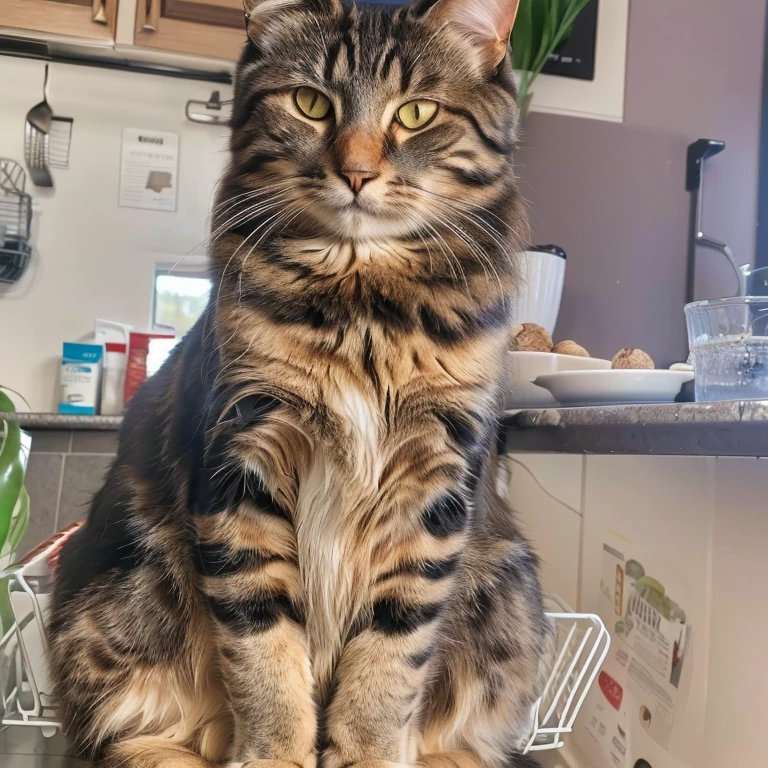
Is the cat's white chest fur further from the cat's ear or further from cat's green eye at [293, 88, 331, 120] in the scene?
the cat's ear

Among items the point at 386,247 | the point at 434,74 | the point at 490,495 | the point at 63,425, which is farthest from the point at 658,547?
the point at 63,425

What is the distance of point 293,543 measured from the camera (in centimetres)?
68

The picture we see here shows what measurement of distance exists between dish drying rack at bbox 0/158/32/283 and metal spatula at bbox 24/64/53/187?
0.06 m

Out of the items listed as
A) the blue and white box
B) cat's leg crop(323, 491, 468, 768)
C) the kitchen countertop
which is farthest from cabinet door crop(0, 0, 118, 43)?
cat's leg crop(323, 491, 468, 768)

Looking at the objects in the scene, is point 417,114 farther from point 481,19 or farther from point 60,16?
point 60,16

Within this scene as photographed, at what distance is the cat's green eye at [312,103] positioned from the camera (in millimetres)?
706

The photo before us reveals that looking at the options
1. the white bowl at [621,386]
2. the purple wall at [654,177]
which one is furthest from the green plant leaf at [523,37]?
the white bowl at [621,386]

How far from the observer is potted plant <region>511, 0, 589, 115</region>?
1463 mm

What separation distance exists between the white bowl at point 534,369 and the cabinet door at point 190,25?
1.55 meters

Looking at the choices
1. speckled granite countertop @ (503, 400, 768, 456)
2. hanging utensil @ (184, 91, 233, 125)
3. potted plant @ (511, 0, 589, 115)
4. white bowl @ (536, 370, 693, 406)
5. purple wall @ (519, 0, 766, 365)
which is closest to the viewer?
speckled granite countertop @ (503, 400, 768, 456)

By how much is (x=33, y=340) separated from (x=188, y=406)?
1.73m

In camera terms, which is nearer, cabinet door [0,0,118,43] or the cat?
the cat

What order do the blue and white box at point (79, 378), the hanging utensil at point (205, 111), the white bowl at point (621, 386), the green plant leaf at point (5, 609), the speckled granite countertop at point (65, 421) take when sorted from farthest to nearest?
the hanging utensil at point (205, 111), the blue and white box at point (79, 378), the speckled granite countertop at point (65, 421), the white bowl at point (621, 386), the green plant leaf at point (5, 609)

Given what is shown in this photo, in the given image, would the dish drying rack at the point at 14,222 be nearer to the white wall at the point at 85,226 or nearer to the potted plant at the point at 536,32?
the white wall at the point at 85,226
